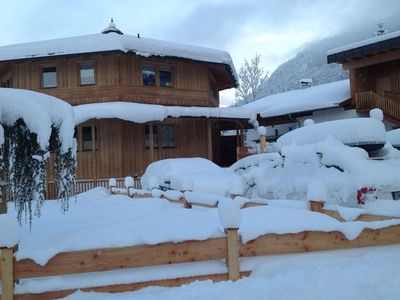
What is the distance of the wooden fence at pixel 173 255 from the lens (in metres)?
3.74

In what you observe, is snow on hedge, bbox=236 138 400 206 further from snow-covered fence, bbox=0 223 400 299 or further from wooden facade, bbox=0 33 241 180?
wooden facade, bbox=0 33 241 180

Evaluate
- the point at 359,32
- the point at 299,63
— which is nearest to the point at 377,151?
the point at 299,63

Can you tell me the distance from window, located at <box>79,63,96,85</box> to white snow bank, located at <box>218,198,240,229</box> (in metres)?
19.2

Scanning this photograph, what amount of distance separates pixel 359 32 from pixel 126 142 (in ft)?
308

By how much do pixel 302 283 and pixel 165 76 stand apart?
2026cm

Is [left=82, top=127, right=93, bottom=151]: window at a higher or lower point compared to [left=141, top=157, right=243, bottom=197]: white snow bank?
higher

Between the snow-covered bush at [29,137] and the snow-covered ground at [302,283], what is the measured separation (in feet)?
5.73

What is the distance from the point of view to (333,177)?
808 centimetres

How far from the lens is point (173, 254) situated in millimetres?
4105

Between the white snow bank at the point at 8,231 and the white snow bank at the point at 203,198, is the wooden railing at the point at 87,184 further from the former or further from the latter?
the white snow bank at the point at 8,231

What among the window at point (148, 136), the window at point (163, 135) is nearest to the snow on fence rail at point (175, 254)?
the window at point (148, 136)

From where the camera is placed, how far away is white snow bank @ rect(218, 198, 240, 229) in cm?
418

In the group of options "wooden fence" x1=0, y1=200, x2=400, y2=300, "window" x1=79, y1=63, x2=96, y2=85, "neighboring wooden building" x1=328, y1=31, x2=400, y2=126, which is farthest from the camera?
"neighboring wooden building" x1=328, y1=31, x2=400, y2=126

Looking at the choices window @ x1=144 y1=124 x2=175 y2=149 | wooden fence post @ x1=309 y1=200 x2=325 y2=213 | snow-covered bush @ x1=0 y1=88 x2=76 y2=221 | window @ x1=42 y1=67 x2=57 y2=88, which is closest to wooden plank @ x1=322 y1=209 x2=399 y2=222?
wooden fence post @ x1=309 y1=200 x2=325 y2=213
